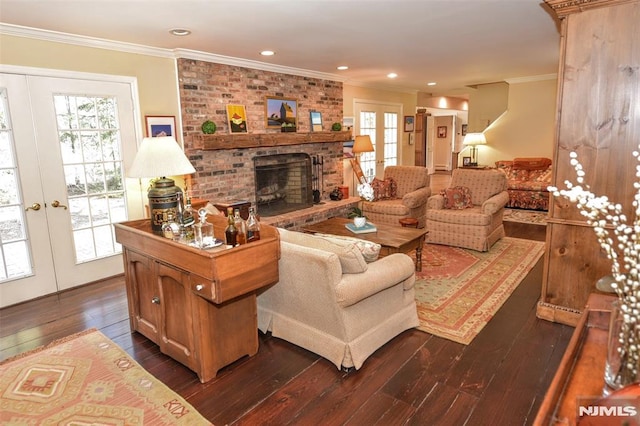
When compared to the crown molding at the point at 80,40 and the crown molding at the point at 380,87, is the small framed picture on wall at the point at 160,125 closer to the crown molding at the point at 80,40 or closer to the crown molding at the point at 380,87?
the crown molding at the point at 80,40

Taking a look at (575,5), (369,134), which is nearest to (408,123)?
(369,134)

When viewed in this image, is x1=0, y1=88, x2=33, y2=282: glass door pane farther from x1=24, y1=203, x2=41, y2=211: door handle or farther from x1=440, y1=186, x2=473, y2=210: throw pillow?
x1=440, y1=186, x2=473, y2=210: throw pillow

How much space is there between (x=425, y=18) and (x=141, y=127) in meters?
3.18

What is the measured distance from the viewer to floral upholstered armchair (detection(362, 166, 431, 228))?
575cm

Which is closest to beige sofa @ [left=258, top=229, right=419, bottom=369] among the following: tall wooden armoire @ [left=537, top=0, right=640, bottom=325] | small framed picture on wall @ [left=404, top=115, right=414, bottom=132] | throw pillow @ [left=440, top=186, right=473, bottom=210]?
tall wooden armoire @ [left=537, top=0, right=640, bottom=325]

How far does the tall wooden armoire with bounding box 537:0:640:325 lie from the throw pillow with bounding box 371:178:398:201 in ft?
10.8

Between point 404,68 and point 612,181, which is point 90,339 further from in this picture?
point 404,68

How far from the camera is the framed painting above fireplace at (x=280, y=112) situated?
19.2 ft

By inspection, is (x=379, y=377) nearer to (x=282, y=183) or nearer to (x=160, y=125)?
(x=160, y=125)

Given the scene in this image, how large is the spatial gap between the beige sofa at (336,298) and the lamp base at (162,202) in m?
0.81

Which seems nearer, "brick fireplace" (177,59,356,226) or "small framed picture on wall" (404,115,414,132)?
"brick fireplace" (177,59,356,226)

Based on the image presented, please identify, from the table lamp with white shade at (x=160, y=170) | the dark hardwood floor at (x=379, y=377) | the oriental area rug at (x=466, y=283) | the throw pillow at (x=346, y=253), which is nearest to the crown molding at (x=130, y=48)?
the table lamp with white shade at (x=160, y=170)

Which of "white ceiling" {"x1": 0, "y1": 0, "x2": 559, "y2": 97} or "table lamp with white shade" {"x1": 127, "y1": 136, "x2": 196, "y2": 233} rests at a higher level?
"white ceiling" {"x1": 0, "y1": 0, "x2": 559, "y2": 97}

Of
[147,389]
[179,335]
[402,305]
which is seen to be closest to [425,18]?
[402,305]
